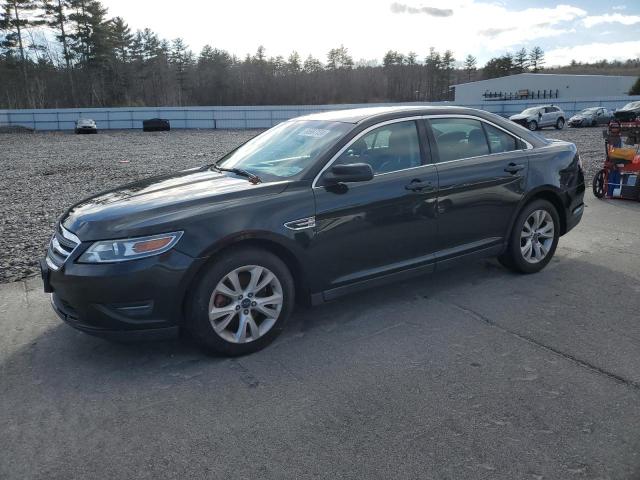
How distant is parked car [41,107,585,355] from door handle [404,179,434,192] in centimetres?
2

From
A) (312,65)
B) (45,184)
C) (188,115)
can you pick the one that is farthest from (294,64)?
(45,184)

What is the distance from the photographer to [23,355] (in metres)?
3.87

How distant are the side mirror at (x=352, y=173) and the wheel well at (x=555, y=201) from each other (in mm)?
2156

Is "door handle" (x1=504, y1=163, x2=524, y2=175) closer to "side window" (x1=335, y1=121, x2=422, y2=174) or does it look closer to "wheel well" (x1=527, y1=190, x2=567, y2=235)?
"wheel well" (x1=527, y1=190, x2=567, y2=235)

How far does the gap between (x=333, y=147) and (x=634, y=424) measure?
269cm

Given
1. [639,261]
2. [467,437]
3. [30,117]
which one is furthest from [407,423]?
[30,117]

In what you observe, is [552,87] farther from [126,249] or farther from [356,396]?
[126,249]

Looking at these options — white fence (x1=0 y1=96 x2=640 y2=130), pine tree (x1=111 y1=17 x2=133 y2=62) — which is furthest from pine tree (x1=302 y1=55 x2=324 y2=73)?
white fence (x1=0 y1=96 x2=640 y2=130)

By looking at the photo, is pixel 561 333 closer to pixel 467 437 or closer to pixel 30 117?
pixel 467 437

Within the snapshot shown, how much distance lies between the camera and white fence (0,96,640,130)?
142ft

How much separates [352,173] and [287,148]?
95 cm

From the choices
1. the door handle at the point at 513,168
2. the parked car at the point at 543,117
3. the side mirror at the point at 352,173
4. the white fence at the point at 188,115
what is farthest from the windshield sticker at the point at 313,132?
the white fence at the point at 188,115

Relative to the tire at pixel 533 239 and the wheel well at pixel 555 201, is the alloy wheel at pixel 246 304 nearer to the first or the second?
the tire at pixel 533 239

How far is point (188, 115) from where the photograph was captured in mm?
44438
